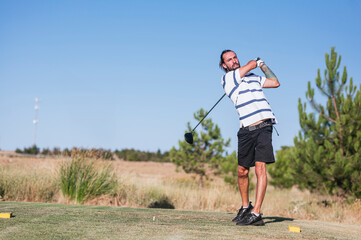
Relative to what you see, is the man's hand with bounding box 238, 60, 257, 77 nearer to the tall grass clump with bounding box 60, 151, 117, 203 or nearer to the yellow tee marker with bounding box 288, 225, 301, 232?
the yellow tee marker with bounding box 288, 225, 301, 232

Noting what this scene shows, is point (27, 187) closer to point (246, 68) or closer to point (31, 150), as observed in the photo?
point (246, 68)

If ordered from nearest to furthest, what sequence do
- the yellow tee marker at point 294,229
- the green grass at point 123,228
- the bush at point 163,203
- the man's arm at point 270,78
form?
the green grass at point 123,228 → the yellow tee marker at point 294,229 → the man's arm at point 270,78 → the bush at point 163,203

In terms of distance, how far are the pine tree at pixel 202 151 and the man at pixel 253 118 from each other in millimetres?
16328

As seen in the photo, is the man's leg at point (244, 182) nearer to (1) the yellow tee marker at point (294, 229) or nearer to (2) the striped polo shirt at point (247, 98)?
(2) the striped polo shirt at point (247, 98)

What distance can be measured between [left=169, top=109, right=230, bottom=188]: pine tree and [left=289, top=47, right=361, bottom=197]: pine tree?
29.1 ft

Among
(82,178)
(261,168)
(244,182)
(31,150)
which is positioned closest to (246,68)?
(261,168)

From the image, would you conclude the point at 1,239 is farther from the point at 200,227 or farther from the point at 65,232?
the point at 200,227

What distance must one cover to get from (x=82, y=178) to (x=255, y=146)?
6.83 metres

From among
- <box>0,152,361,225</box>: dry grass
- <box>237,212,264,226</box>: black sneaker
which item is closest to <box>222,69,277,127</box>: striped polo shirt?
<box>237,212,264,226</box>: black sneaker

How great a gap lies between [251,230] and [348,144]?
8.70 metres

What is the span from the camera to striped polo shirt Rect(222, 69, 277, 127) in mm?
4895

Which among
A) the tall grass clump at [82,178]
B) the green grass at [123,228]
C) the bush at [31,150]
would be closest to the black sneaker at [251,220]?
the green grass at [123,228]

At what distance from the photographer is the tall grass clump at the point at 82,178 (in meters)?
10.5

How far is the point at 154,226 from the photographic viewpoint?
445cm
